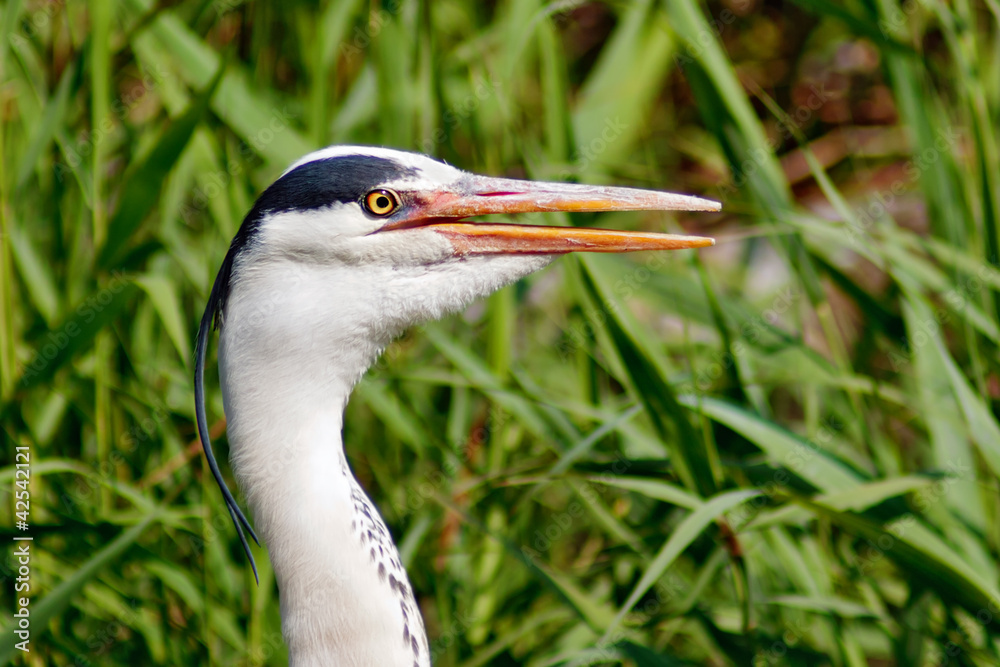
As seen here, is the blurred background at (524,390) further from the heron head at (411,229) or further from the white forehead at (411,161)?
the white forehead at (411,161)

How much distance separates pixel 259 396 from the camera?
146 cm

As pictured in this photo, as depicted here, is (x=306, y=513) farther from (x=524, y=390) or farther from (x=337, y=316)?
(x=524, y=390)

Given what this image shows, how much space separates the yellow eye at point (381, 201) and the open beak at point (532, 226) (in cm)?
3

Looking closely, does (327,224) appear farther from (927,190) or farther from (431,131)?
(927,190)

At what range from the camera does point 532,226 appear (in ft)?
5.21

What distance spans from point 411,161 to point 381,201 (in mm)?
92

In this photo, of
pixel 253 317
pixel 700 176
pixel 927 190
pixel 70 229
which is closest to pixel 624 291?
pixel 927 190

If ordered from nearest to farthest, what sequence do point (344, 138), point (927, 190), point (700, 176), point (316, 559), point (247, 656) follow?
point (316, 559), point (247, 656), point (927, 190), point (344, 138), point (700, 176)

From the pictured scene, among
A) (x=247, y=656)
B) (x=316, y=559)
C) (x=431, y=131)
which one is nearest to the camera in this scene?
(x=316, y=559)

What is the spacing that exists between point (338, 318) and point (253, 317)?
129 mm

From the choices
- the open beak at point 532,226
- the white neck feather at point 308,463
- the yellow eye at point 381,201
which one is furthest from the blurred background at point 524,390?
the yellow eye at point 381,201

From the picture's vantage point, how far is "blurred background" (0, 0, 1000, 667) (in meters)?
1.79

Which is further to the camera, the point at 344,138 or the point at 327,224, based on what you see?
the point at 344,138

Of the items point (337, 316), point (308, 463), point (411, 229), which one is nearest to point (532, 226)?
point (411, 229)
